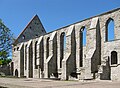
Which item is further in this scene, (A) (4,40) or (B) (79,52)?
(B) (79,52)

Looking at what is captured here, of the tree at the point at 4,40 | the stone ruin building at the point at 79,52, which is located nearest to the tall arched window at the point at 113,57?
the stone ruin building at the point at 79,52

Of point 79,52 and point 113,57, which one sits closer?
point 113,57

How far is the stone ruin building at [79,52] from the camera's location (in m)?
24.4

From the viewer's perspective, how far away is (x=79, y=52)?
30.0 metres

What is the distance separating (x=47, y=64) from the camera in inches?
1325

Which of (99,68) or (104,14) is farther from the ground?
(104,14)

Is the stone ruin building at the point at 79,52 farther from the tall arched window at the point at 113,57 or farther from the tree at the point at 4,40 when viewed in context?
the tree at the point at 4,40

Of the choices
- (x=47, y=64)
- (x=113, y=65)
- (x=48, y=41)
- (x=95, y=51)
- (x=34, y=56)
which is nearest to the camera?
(x=113, y=65)

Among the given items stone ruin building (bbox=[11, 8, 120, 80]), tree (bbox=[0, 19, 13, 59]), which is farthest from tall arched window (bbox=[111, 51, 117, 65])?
tree (bbox=[0, 19, 13, 59])

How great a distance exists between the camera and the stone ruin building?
80.2 ft

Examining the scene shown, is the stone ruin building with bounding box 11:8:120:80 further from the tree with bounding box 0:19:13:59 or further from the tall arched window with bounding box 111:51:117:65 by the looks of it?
the tree with bounding box 0:19:13:59

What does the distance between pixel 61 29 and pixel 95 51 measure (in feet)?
30.7

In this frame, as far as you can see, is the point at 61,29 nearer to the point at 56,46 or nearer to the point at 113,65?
the point at 56,46

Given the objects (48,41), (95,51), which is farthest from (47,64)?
(95,51)
